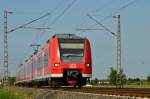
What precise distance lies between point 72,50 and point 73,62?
0.77 metres

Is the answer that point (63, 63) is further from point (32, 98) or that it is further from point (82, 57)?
point (32, 98)

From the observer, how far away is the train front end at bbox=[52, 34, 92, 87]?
28.8 metres

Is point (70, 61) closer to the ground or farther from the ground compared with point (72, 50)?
closer to the ground

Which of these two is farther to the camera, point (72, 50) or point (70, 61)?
point (72, 50)

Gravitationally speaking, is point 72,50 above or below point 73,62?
above

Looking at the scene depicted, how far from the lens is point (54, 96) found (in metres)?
19.0

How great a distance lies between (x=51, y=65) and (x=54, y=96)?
1076cm

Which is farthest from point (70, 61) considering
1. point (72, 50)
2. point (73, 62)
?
point (72, 50)

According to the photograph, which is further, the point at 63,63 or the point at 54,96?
the point at 63,63

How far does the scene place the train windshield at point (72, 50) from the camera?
94.9 feet

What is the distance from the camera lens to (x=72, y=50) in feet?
95.2

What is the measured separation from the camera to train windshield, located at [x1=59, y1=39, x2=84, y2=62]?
94.9 feet

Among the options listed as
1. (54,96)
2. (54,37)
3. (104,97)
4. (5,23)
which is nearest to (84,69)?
(54,37)

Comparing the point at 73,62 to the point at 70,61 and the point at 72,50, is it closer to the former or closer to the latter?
the point at 70,61
